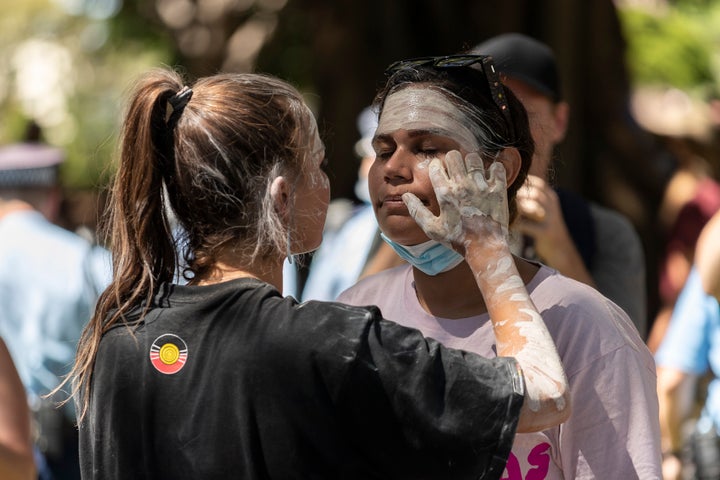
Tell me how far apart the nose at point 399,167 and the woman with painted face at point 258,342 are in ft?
0.42

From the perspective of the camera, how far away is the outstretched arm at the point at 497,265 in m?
2.04

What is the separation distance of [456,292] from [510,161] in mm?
295

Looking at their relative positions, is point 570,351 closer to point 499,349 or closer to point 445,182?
point 499,349

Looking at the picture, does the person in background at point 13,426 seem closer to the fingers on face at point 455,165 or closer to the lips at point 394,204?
the lips at point 394,204

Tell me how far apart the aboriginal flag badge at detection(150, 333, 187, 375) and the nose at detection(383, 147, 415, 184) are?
0.60 m

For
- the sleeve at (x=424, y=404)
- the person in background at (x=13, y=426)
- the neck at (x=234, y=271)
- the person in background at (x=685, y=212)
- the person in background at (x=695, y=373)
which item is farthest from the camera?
the person in background at (x=685, y=212)

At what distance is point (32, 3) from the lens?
611 inches

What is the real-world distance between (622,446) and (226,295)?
0.79 m

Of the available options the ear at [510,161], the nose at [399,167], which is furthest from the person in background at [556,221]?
the nose at [399,167]

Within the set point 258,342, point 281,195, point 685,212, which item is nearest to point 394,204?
point 281,195

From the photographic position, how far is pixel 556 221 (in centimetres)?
334

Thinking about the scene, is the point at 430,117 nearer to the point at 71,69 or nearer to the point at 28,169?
the point at 28,169

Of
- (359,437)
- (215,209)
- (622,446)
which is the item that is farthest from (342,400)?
(622,446)

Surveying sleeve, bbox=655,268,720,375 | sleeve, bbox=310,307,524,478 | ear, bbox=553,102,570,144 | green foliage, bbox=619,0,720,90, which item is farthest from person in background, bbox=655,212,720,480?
green foliage, bbox=619,0,720,90
